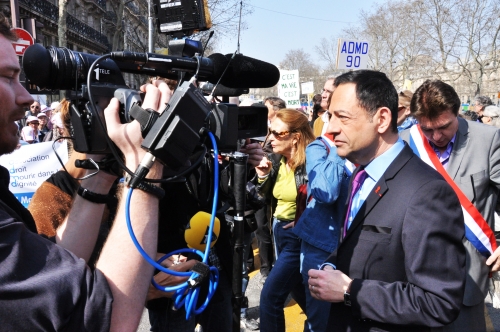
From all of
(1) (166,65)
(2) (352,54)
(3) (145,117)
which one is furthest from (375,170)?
(2) (352,54)

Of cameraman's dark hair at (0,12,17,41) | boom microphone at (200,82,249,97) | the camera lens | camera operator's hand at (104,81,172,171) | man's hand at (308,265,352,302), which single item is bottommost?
man's hand at (308,265,352,302)

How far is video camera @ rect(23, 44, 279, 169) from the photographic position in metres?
1.16

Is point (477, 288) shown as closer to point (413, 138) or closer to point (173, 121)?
point (413, 138)

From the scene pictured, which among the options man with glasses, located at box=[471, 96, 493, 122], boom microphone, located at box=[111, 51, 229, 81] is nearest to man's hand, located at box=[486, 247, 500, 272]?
boom microphone, located at box=[111, 51, 229, 81]

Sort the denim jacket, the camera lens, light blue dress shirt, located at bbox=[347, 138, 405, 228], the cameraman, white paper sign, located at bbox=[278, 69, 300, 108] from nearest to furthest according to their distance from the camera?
the cameraman
the camera lens
light blue dress shirt, located at bbox=[347, 138, 405, 228]
the denim jacket
white paper sign, located at bbox=[278, 69, 300, 108]

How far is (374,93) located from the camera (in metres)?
2.01

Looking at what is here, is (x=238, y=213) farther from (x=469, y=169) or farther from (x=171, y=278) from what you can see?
(x=469, y=169)

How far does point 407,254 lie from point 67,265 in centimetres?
124

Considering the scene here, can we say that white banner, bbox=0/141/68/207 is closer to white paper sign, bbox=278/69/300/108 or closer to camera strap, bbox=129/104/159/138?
camera strap, bbox=129/104/159/138

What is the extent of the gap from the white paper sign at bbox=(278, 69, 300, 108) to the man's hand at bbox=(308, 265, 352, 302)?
10.8 metres

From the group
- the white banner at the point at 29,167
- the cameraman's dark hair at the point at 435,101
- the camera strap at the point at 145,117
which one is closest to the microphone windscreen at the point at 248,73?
the camera strap at the point at 145,117

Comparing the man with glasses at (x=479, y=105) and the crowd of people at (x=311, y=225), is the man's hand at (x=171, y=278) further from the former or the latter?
the man with glasses at (x=479, y=105)

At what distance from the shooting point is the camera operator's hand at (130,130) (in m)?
1.18

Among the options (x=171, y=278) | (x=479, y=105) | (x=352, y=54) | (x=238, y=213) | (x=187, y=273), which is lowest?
(x=171, y=278)
